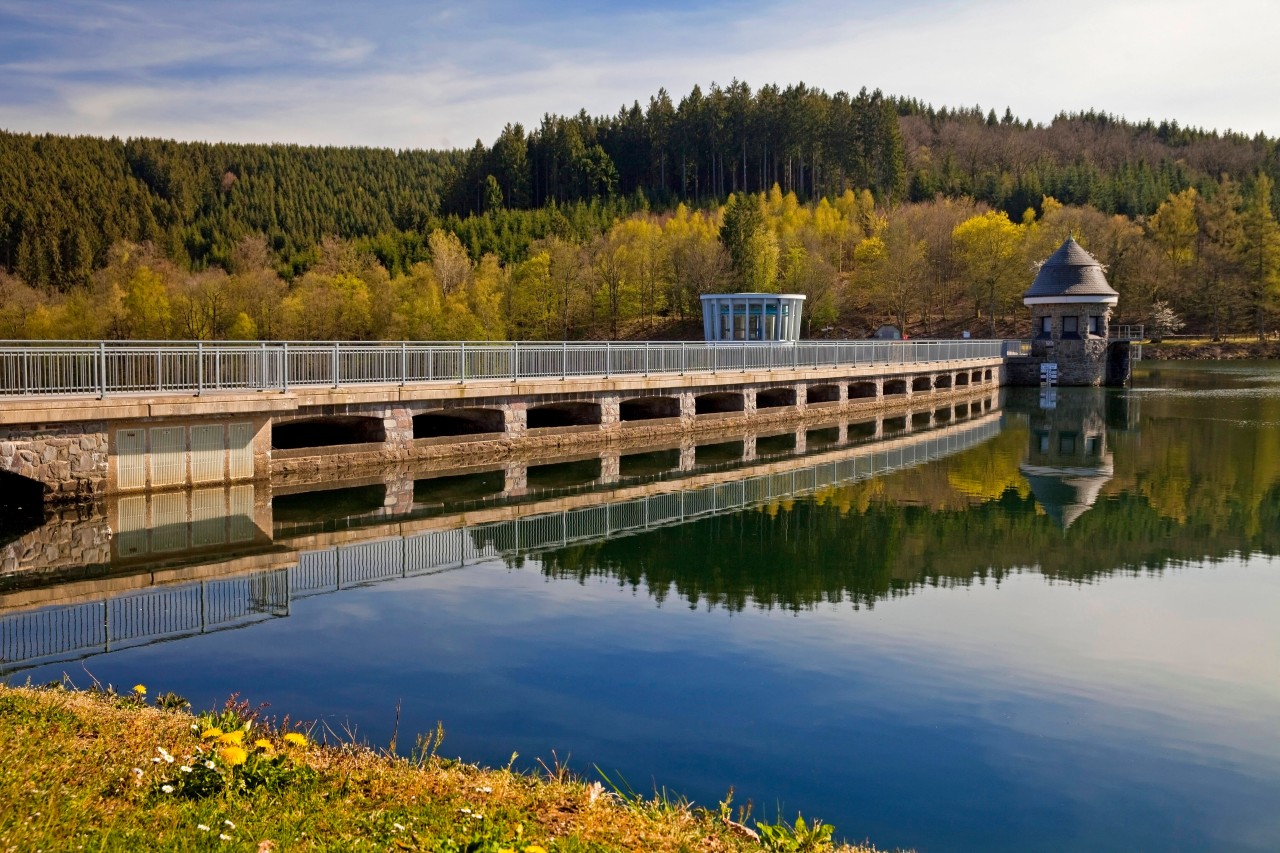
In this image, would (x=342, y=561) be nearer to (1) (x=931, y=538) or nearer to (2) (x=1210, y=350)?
(1) (x=931, y=538)

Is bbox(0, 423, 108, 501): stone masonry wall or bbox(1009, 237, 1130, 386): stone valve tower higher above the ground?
bbox(1009, 237, 1130, 386): stone valve tower

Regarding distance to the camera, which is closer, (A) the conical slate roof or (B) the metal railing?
(B) the metal railing

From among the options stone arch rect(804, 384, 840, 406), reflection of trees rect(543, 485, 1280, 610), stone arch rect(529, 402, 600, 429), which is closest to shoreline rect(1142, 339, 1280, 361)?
stone arch rect(804, 384, 840, 406)

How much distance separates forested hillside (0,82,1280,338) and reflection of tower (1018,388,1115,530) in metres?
31.4

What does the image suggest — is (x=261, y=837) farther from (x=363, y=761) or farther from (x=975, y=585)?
(x=975, y=585)

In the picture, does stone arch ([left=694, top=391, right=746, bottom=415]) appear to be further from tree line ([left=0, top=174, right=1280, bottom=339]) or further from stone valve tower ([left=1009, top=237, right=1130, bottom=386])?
stone valve tower ([left=1009, top=237, right=1130, bottom=386])

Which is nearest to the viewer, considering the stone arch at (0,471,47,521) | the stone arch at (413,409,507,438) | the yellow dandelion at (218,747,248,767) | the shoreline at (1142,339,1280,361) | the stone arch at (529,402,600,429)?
the yellow dandelion at (218,747,248,767)

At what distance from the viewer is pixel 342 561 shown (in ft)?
51.8

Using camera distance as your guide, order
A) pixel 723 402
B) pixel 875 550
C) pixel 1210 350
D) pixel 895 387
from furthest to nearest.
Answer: pixel 1210 350 → pixel 895 387 → pixel 723 402 → pixel 875 550

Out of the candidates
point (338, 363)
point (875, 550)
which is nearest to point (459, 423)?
point (338, 363)

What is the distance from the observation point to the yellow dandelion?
18.9 feet

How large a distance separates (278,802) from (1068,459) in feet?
89.6

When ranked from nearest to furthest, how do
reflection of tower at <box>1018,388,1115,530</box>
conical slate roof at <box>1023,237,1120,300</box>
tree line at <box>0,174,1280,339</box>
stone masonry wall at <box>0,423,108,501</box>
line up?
stone masonry wall at <box>0,423,108,501</box>, reflection of tower at <box>1018,388,1115,530</box>, conical slate roof at <box>1023,237,1120,300</box>, tree line at <box>0,174,1280,339</box>

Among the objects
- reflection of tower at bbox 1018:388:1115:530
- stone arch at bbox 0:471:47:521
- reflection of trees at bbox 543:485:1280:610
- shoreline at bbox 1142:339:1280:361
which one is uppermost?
shoreline at bbox 1142:339:1280:361
